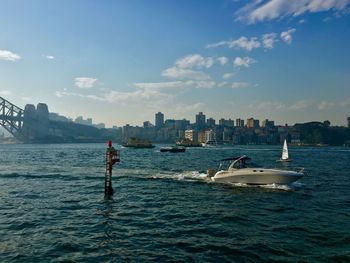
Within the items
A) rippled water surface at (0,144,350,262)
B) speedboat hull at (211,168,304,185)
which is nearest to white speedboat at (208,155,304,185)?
speedboat hull at (211,168,304,185)

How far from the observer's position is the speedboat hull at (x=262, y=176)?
110ft

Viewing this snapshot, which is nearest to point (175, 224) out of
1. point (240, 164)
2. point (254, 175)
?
point (254, 175)

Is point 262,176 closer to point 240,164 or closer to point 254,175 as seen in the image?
point 254,175

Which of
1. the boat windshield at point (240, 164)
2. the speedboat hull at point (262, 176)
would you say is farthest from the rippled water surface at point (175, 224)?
the boat windshield at point (240, 164)

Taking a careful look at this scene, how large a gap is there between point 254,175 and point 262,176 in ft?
2.53

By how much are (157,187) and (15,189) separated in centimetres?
1360

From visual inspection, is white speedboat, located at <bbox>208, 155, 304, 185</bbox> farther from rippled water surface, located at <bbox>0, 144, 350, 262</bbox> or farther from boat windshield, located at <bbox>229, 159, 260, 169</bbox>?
rippled water surface, located at <bbox>0, 144, 350, 262</bbox>

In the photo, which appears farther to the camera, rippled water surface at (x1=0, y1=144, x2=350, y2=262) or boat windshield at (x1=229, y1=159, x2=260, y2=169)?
boat windshield at (x1=229, y1=159, x2=260, y2=169)

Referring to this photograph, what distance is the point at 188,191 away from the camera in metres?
32.6

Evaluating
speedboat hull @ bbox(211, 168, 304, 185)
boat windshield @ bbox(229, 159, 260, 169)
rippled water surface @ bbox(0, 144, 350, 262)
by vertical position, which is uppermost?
boat windshield @ bbox(229, 159, 260, 169)

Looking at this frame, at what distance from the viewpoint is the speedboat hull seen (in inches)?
1321

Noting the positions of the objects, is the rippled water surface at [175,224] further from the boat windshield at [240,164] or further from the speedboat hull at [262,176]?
the boat windshield at [240,164]

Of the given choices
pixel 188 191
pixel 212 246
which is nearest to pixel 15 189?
pixel 188 191

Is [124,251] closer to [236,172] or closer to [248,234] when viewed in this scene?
[248,234]
